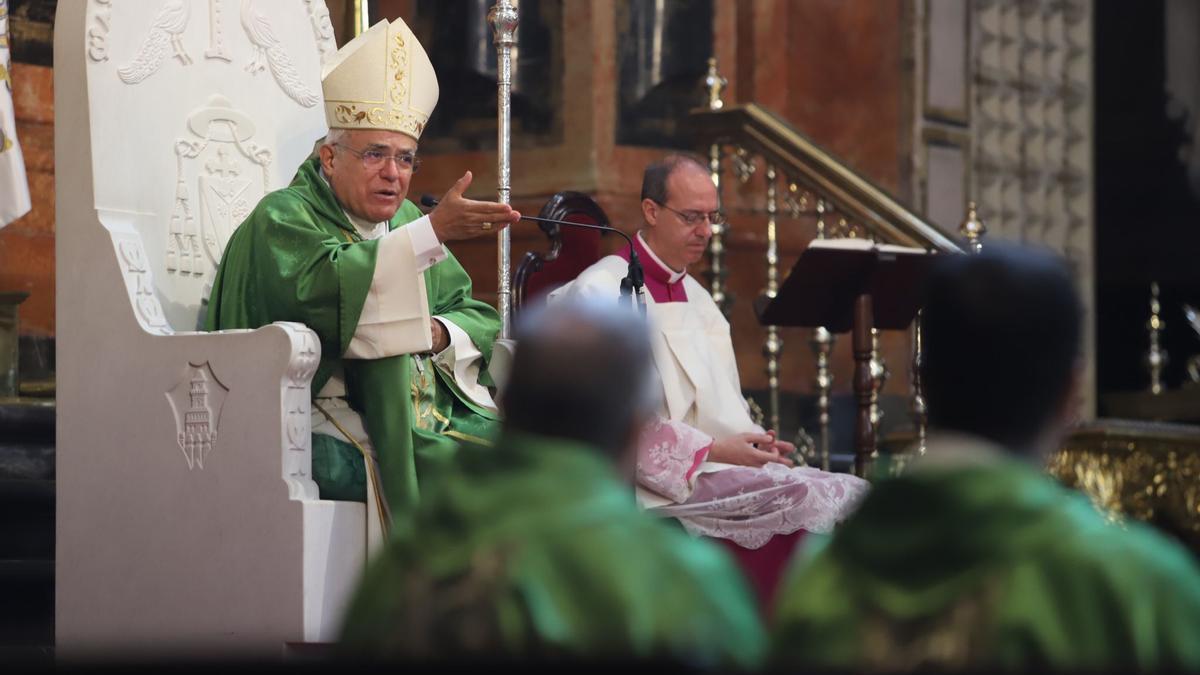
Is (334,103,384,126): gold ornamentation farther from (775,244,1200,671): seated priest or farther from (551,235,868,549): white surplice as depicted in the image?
(775,244,1200,671): seated priest

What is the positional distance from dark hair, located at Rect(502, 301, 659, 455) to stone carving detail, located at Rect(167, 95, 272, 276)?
3.30m

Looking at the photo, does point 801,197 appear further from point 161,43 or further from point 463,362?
point 161,43

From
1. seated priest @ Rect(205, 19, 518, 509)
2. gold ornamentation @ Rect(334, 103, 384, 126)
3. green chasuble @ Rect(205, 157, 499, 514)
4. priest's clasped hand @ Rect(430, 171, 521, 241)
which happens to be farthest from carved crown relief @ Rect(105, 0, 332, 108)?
priest's clasped hand @ Rect(430, 171, 521, 241)

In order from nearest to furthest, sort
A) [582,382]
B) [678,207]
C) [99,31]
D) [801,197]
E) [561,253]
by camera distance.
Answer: [582,382] → [99,31] → [678,207] → [561,253] → [801,197]

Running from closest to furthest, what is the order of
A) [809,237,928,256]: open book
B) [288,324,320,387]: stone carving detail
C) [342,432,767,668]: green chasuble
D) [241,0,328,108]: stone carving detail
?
[342,432,767,668]: green chasuble, [288,324,320,387]: stone carving detail, [241,0,328,108]: stone carving detail, [809,237,928,256]: open book

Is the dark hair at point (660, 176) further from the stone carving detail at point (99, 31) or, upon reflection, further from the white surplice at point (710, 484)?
the stone carving detail at point (99, 31)

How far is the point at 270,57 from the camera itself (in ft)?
18.8

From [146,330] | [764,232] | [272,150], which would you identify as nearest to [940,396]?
[146,330]

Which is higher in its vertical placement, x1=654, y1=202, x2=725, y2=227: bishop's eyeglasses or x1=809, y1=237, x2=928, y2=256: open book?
x1=654, y1=202, x2=725, y2=227: bishop's eyeglasses

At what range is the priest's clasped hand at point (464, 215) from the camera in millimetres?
4895

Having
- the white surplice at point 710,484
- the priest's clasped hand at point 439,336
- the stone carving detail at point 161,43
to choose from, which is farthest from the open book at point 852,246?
the stone carving detail at point 161,43

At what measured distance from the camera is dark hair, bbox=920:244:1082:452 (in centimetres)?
226

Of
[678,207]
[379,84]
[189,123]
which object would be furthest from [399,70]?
[678,207]

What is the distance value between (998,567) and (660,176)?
4183 millimetres
